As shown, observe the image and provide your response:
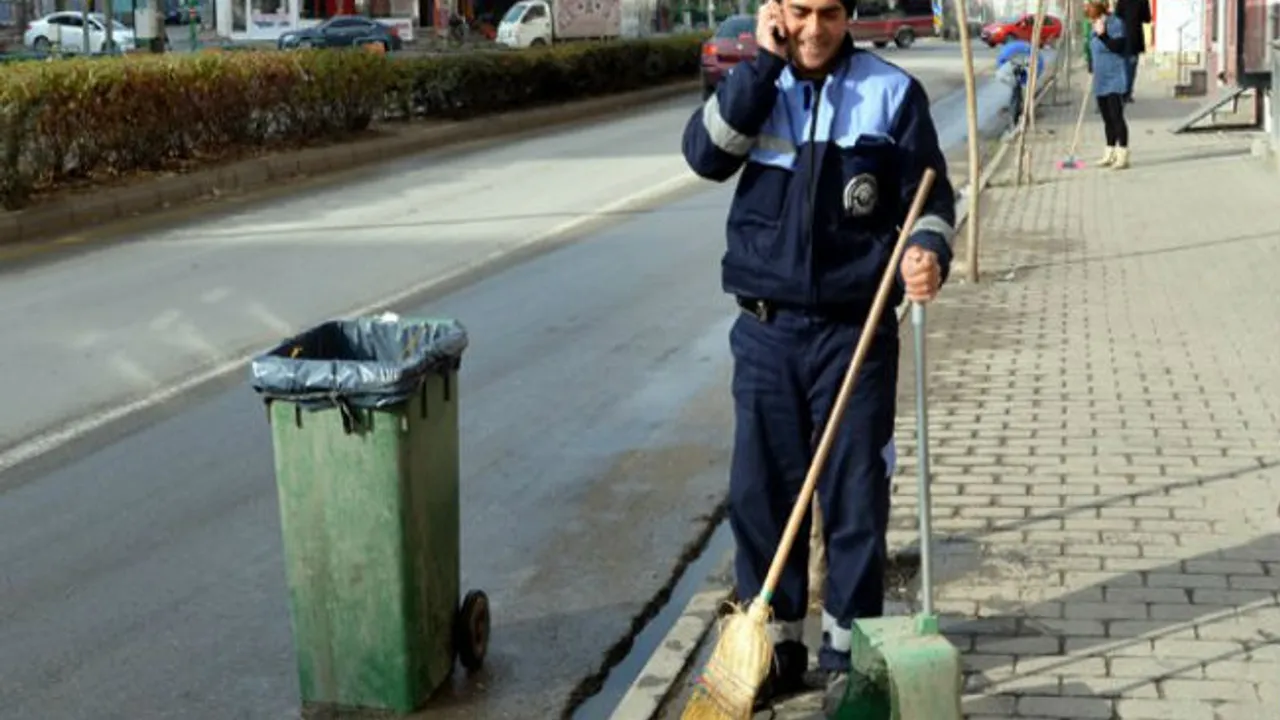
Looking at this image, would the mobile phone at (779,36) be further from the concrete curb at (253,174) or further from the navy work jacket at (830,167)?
the concrete curb at (253,174)

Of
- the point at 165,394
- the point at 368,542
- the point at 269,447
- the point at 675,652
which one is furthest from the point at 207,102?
the point at 368,542

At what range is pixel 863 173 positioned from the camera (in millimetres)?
4902

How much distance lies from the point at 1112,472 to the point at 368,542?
11.7ft

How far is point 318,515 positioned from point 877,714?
154cm

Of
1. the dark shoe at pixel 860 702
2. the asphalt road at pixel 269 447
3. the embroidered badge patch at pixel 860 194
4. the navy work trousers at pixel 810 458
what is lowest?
the asphalt road at pixel 269 447

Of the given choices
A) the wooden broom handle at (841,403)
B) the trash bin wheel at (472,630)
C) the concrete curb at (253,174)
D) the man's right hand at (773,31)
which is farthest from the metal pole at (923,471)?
the concrete curb at (253,174)

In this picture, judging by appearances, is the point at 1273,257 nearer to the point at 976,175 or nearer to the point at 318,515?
the point at 976,175

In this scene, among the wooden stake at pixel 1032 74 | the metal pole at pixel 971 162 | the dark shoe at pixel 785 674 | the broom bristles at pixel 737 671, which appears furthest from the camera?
the wooden stake at pixel 1032 74

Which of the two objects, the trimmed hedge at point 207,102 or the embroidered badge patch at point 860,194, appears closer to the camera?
the embroidered badge patch at point 860,194

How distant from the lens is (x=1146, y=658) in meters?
5.33

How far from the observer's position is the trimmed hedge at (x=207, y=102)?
16.9m

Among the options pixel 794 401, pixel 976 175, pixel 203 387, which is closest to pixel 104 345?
pixel 203 387

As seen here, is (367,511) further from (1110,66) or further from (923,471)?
(1110,66)

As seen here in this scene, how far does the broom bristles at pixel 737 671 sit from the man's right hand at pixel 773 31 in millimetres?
1387
